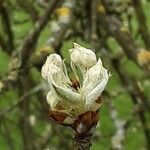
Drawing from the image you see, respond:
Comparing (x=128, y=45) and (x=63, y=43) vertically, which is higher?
(x=128, y=45)

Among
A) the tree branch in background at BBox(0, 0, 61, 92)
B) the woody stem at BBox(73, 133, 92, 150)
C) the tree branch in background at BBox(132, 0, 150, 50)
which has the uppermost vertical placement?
the woody stem at BBox(73, 133, 92, 150)

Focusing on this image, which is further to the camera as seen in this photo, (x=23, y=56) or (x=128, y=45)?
(x=128, y=45)

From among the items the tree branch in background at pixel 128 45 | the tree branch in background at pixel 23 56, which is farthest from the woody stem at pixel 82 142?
the tree branch in background at pixel 128 45

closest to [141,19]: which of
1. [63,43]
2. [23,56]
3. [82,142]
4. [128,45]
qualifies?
[63,43]

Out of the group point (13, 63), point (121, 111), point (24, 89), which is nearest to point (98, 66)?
point (13, 63)

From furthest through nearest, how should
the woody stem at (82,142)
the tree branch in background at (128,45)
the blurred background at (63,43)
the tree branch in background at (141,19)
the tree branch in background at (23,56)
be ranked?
1. the tree branch in background at (141,19)
2. the tree branch in background at (128,45)
3. the blurred background at (63,43)
4. the tree branch in background at (23,56)
5. the woody stem at (82,142)

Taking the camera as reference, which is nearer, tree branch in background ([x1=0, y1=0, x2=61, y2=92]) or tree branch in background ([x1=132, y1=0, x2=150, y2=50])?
tree branch in background ([x1=0, y1=0, x2=61, y2=92])

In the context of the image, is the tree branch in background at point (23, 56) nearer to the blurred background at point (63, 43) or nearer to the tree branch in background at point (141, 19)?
the blurred background at point (63, 43)

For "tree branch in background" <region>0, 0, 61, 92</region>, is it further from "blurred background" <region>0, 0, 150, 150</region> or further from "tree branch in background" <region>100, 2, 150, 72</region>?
"tree branch in background" <region>100, 2, 150, 72</region>

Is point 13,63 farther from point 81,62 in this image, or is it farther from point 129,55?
point 129,55

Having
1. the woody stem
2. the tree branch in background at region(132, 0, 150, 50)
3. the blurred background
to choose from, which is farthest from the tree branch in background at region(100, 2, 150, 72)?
the woody stem

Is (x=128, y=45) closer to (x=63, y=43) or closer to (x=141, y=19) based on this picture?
(x=63, y=43)
